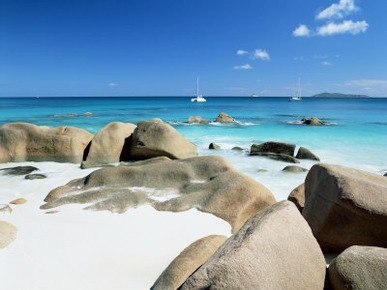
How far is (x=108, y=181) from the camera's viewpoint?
16.7 ft

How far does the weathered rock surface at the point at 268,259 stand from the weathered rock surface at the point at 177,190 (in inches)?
64.7

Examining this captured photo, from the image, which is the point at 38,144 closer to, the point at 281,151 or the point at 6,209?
the point at 6,209

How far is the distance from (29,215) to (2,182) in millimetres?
2493

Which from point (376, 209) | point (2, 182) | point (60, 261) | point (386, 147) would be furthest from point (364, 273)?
point (386, 147)

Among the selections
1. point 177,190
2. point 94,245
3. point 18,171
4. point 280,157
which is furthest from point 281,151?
point 18,171

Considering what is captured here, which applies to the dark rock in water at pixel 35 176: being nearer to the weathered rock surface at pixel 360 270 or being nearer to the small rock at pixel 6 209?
the small rock at pixel 6 209

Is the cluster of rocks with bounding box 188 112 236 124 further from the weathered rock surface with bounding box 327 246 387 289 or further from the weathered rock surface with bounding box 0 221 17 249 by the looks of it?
the weathered rock surface with bounding box 327 246 387 289

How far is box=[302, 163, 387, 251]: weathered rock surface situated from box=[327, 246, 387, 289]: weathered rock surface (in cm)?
71

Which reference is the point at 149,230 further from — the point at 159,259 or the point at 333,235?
the point at 333,235

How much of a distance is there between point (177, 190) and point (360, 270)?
3.08m

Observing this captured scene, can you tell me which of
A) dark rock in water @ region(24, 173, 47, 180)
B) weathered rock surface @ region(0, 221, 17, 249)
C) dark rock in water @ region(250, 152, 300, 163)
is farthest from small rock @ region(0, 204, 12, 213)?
dark rock in water @ region(250, 152, 300, 163)

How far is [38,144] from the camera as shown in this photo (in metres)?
8.14

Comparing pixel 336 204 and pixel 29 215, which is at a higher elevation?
pixel 336 204

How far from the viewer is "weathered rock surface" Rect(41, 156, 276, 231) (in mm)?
4164
